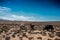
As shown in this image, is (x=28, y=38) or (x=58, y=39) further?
(x=28, y=38)

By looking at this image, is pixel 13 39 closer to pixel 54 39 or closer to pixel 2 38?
pixel 2 38

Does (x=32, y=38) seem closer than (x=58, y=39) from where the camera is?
No

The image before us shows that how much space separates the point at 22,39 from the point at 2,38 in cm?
100

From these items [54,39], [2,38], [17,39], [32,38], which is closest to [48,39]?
[54,39]

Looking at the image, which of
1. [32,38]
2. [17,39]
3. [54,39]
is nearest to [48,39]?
[54,39]

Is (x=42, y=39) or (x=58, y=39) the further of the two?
(x=42, y=39)

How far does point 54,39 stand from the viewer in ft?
27.0

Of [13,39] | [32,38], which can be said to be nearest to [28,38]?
[32,38]

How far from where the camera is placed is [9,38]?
8602 millimetres

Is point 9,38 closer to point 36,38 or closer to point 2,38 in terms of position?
point 2,38

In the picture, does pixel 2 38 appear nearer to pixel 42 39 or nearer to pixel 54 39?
pixel 42 39

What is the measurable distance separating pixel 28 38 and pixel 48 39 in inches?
42.5

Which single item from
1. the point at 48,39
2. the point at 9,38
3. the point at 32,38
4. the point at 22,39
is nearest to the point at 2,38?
the point at 9,38

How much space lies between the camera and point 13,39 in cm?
858
